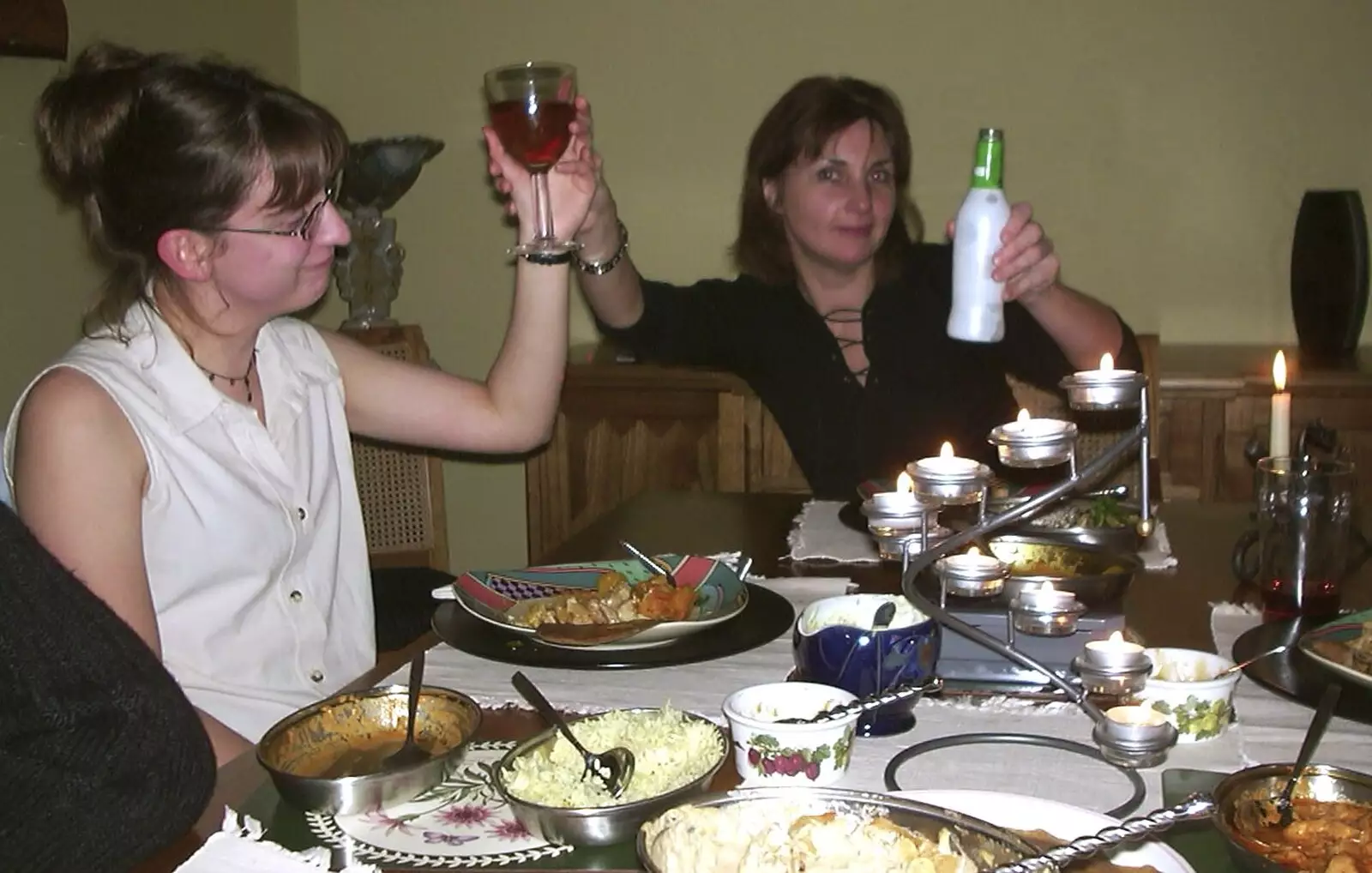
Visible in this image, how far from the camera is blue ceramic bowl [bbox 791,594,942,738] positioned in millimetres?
1136

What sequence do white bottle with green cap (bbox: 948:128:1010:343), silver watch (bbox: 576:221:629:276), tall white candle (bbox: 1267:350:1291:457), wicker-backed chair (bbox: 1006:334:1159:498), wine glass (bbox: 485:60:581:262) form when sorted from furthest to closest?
wicker-backed chair (bbox: 1006:334:1159:498) → silver watch (bbox: 576:221:629:276) → wine glass (bbox: 485:60:581:262) → tall white candle (bbox: 1267:350:1291:457) → white bottle with green cap (bbox: 948:128:1010:343)

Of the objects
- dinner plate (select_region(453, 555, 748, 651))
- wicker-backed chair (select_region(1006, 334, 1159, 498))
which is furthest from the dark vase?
dinner plate (select_region(453, 555, 748, 651))

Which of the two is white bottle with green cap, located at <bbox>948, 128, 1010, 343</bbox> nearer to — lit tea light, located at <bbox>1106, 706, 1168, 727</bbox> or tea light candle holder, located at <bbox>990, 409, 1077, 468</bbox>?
tea light candle holder, located at <bbox>990, 409, 1077, 468</bbox>

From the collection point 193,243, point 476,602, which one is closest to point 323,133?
point 193,243

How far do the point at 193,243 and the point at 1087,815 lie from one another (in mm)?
1071

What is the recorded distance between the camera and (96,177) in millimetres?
1470

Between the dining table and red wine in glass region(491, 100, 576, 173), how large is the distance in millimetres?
499

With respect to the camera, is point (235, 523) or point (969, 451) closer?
point (235, 523)

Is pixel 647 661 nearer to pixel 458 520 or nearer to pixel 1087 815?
pixel 1087 815

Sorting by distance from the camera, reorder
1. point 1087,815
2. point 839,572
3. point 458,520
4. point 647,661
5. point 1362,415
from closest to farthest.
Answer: point 1087,815 < point 647,661 < point 839,572 < point 1362,415 < point 458,520

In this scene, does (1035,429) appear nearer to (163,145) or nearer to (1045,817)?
(1045,817)

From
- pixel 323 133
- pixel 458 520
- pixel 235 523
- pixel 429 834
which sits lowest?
pixel 458 520

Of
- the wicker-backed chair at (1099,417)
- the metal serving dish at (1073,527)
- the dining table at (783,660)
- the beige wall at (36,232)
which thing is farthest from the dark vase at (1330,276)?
the beige wall at (36,232)

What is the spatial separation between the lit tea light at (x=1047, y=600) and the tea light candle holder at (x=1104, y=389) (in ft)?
0.61
